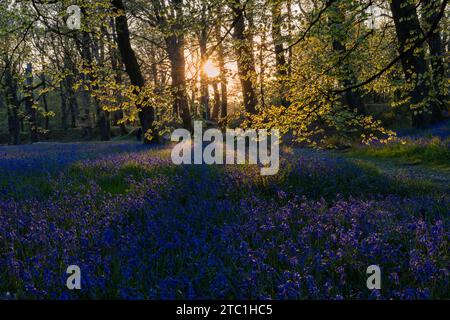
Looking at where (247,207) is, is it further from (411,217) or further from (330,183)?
(330,183)

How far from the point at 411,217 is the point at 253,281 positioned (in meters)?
2.53

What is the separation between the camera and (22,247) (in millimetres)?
3738

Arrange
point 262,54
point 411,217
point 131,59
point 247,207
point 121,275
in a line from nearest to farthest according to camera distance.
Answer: point 121,275
point 411,217
point 247,207
point 262,54
point 131,59

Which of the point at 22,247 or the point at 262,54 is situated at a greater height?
the point at 262,54

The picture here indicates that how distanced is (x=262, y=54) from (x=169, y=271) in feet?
12.9

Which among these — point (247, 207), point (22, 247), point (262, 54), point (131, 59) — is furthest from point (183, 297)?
point (131, 59)

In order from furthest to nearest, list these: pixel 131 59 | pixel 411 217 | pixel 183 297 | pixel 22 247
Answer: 1. pixel 131 59
2. pixel 411 217
3. pixel 22 247
4. pixel 183 297
